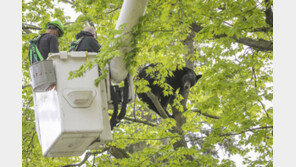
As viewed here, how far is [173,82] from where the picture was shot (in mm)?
10188

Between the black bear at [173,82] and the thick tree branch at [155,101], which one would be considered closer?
the thick tree branch at [155,101]

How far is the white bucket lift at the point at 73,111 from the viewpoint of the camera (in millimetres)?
4828

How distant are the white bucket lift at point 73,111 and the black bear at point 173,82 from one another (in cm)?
412

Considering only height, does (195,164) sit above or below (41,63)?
below

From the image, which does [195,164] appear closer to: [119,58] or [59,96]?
[119,58]

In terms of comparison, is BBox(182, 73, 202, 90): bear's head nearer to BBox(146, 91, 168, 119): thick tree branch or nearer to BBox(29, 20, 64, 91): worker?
BBox(146, 91, 168, 119): thick tree branch

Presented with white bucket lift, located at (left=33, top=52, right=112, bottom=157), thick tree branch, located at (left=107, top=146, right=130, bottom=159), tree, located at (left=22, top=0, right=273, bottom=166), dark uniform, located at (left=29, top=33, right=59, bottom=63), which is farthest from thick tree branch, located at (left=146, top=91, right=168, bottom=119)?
white bucket lift, located at (left=33, top=52, right=112, bottom=157)

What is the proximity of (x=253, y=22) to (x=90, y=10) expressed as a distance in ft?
12.4

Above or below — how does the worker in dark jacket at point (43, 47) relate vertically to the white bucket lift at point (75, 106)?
above

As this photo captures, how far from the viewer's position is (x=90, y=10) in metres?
9.88

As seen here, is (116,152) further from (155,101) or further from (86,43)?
(86,43)

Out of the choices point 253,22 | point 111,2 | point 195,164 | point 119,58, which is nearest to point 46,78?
point 119,58

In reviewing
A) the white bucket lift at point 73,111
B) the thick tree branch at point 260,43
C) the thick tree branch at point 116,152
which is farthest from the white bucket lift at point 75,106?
the thick tree branch at point 116,152

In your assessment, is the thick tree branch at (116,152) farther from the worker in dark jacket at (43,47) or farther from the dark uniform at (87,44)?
the worker in dark jacket at (43,47)
